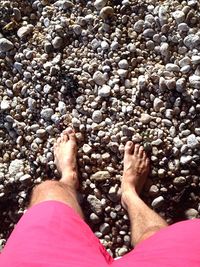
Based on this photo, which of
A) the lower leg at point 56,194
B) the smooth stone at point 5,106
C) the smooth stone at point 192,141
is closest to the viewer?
the lower leg at point 56,194

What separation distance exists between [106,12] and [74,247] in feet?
3.73

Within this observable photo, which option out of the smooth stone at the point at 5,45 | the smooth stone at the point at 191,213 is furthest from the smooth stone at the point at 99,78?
the smooth stone at the point at 191,213

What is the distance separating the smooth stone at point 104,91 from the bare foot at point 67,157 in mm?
217

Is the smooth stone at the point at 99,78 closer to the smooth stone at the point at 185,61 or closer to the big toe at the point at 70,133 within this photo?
the big toe at the point at 70,133

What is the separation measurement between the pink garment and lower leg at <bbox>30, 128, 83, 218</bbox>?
25cm

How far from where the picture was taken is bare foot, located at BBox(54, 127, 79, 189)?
2.16 metres

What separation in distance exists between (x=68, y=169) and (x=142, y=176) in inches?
13.2

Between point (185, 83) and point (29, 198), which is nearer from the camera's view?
point (185, 83)

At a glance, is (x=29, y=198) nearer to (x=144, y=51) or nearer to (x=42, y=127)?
(x=42, y=127)

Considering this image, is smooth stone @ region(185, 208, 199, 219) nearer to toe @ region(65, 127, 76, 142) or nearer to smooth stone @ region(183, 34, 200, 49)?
toe @ region(65, 127, 76, 142)

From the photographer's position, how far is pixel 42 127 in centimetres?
227

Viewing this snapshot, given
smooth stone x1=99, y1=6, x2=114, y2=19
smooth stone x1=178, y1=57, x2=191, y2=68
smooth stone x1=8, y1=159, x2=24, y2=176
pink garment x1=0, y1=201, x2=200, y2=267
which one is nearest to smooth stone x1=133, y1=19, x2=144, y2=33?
smooth stone x1=99, y1=6, x2=114, y2=19

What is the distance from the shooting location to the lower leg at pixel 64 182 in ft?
6.50

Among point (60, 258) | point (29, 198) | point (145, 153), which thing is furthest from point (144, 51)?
point (60, 258)
